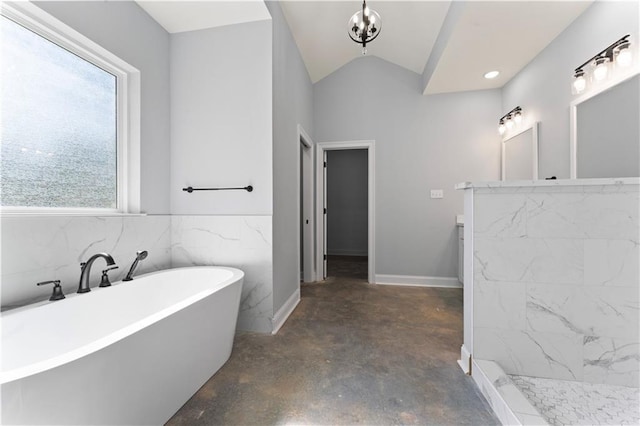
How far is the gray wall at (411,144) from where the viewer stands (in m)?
3.34

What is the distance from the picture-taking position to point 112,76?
1927mm

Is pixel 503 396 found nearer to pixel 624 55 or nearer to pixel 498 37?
pixel 624 55

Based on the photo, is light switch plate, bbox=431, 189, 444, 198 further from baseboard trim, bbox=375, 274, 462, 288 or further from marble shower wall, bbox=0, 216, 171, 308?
marble shower wall, bbox=0, 216, 171, 308

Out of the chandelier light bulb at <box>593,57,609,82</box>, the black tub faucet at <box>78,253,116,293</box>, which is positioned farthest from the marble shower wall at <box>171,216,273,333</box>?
the chandelier light bulb at <box>593,57,609,82</box>

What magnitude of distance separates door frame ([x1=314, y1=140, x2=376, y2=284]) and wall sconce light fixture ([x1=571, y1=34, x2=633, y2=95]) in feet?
6.64

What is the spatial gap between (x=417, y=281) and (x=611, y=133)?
2.35 metres

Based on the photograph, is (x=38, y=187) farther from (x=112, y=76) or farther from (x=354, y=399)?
(x=354, y=399)

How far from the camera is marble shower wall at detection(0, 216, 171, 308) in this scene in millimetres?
1276

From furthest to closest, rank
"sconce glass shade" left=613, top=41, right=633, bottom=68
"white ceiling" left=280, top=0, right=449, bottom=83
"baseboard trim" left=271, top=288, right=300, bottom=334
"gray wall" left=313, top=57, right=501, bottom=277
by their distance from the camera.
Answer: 1. "gray wall" left=313, top=57, right=501, bottom=277
2. "white ceiling" left=280, top=0, right=449, bottom=83
3. "baseboard trim" left=271, top=288, right=300, bottom=334
4. "sconce glass shade" left=613, top=41, right=633, bottom=68

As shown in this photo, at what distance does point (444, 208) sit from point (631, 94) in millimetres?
1936

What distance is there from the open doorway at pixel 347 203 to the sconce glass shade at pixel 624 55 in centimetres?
409

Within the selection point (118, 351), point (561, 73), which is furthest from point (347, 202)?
point (118, 351)

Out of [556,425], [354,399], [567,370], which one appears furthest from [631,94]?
[354,399]

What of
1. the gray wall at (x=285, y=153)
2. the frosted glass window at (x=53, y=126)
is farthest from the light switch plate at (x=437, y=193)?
the frosted glass window at (x=53, y=126)
